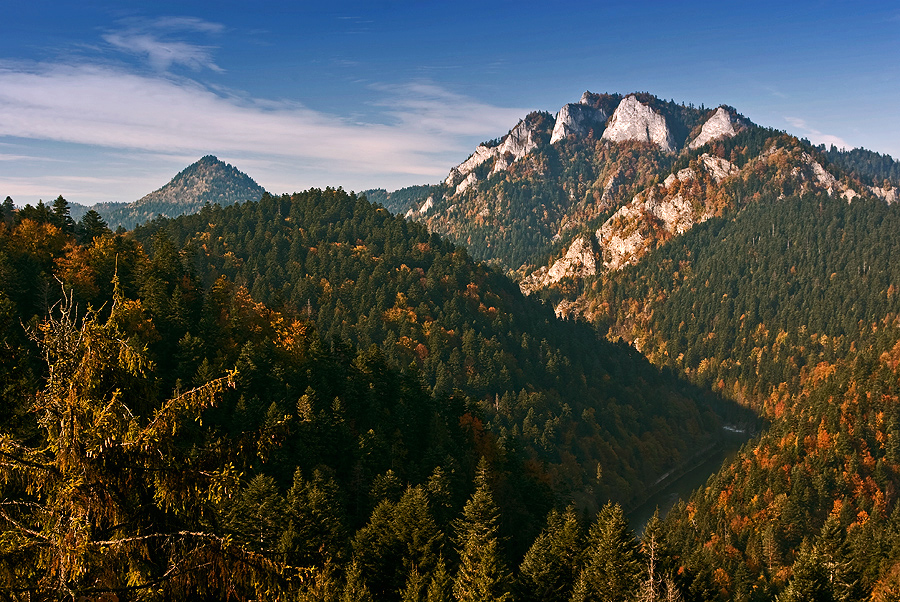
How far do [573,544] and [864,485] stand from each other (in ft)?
414

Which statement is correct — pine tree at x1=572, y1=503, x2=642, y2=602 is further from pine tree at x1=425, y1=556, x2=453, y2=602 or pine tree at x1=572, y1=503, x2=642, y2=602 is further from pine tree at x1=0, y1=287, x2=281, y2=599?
pine tree at x1=0, y1=287, x2=281, y2=599

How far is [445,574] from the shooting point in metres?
49.7

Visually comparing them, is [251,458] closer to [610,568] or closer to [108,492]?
[108,492]

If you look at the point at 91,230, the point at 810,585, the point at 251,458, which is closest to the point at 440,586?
the point at 251,458

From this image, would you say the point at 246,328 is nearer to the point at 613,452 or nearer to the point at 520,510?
A: the point at 520,510

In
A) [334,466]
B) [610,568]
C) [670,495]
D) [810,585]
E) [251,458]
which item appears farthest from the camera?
[670,495]

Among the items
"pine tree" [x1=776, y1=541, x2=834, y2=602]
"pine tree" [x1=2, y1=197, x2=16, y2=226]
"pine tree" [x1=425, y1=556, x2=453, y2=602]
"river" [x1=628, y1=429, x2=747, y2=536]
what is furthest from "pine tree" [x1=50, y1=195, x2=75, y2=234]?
"river" [x1=628, y1=429, x2=747, y2=536]

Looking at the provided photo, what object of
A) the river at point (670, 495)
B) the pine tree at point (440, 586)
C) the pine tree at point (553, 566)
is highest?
the pine tree at point (440, 586)

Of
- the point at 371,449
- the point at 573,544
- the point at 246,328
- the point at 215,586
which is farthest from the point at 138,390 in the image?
the point at 246,328

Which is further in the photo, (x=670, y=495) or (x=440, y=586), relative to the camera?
(x=670, y=495)

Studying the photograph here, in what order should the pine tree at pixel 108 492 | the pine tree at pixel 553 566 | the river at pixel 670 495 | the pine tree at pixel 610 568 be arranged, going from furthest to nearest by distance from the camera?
the river at pixel 670 495 < the pine tree at pixel 553 566 < the pine tree at pixel 610 568 < the pine tree at pixel 108 492

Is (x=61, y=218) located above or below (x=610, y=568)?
above

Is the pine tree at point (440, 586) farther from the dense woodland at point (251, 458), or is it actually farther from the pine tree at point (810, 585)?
the pine tree at point (810, 585)

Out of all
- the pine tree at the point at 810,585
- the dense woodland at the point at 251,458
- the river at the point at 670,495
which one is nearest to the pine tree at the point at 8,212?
the dense woodland at the point at 251,458
